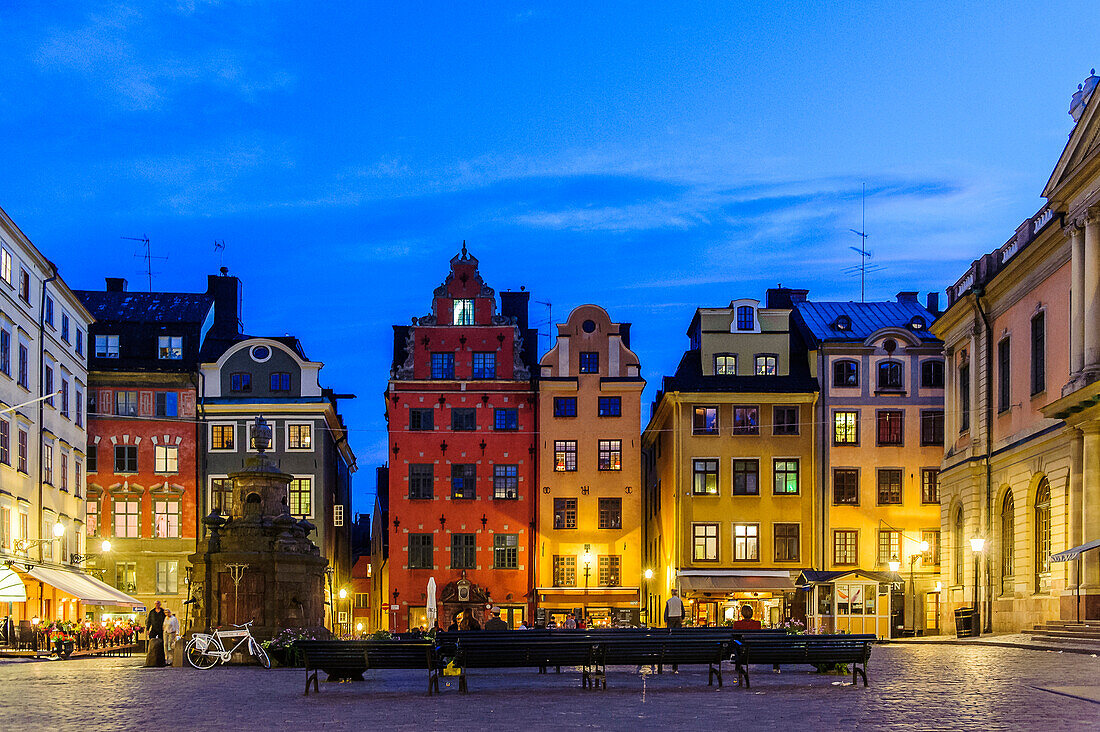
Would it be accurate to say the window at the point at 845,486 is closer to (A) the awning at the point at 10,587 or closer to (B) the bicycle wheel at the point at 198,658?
(A) the awning at the point at 10,587

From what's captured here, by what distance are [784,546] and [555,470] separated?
35.4 feet

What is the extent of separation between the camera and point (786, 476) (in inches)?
2603

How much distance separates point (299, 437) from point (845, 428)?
24762mm

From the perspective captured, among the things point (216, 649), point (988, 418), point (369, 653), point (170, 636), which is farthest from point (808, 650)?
point (988, 418)

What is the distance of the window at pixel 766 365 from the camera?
66938 mm

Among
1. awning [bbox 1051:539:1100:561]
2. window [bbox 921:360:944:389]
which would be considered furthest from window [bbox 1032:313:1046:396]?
window [bbox 921:360:944:389]

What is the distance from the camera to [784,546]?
2581 inches

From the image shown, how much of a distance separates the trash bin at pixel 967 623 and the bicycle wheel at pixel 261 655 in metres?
25.7

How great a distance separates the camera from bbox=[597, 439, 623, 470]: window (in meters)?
67.8

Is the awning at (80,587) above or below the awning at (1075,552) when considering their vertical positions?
below

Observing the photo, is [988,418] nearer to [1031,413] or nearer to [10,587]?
[1031,413]

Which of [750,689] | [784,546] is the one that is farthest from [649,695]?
[784,546]

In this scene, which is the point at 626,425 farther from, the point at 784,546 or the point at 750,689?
the point at 750,689

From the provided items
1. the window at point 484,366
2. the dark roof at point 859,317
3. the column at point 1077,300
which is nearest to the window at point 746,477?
the dark roof at point 859,317
